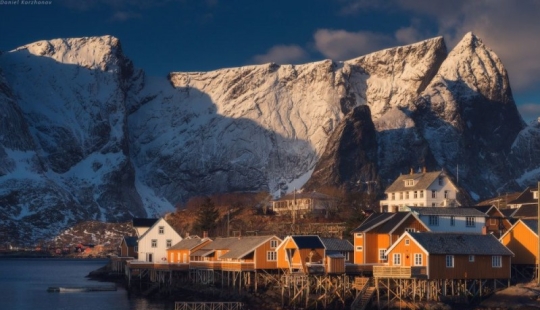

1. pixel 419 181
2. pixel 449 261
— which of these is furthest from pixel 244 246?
pixel 419 181

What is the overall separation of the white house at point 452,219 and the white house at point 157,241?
32.1m

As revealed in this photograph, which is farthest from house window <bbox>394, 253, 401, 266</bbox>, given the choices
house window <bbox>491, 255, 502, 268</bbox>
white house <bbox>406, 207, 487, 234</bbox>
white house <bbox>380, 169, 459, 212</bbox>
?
white house <bbox>380, 169, 459, 212</bbox>

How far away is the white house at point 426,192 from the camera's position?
10056cm

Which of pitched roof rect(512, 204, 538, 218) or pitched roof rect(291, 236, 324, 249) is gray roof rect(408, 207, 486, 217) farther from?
pitched roof rect(512, 204, 538, 218)

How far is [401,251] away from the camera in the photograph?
213 feet

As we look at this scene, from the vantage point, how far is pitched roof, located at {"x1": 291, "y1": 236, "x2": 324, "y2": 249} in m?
69.8

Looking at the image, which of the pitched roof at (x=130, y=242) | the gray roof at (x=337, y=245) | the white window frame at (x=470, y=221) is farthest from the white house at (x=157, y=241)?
the white window frame at (x=470, y=221)

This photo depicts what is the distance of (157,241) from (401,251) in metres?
40.3

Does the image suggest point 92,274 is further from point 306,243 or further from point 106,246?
point 106,246

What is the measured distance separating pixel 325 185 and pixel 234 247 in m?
107

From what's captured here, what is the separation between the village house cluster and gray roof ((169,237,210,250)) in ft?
0.45

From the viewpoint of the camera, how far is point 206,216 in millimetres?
111562

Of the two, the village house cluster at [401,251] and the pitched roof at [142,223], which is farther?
the pitched roof at [142,223]

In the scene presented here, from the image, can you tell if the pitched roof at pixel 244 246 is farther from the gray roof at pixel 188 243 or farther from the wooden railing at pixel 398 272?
the wooden railing at pixel 398 272
